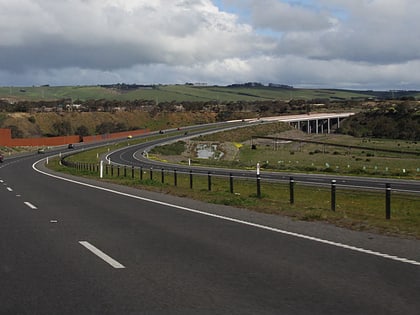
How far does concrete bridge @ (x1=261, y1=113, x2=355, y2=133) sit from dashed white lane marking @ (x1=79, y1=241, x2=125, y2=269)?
455 ft

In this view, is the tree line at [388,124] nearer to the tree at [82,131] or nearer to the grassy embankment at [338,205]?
the tree at [82,131]

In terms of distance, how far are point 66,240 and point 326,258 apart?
5.34 meters

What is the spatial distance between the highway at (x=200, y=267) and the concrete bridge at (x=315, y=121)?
136 meters

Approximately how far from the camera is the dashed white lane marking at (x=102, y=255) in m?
9.95

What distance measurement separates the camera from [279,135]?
134750 mm

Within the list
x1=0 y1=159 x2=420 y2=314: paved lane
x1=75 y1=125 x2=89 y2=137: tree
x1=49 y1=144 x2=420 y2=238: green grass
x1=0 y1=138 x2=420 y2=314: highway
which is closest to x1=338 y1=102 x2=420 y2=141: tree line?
x1=75 y1=125 x2=89 y2=137: tree

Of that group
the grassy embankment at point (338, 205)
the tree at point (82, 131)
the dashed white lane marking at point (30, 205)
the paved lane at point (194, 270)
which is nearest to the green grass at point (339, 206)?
the grassy embankment at point (338, 205)

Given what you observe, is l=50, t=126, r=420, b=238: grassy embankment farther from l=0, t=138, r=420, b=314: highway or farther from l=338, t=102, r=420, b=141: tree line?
l=338, t=102, r=420, b=141: tree line

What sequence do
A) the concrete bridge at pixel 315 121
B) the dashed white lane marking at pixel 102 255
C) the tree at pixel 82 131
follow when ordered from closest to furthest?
the dashed white lane marking at pixel 102 255 < the tree at pixel 82 131 < the concrete bridge at pixel 315 121

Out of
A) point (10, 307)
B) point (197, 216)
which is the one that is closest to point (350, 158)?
point (197, 216)

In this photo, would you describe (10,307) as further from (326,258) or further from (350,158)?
(350,158)

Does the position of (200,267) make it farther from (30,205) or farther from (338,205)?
(338,205)

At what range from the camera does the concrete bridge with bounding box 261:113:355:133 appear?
153875 millimetres

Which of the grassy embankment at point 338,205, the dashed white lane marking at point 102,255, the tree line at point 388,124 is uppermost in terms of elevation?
the dashed white lane marking at point 102,255
